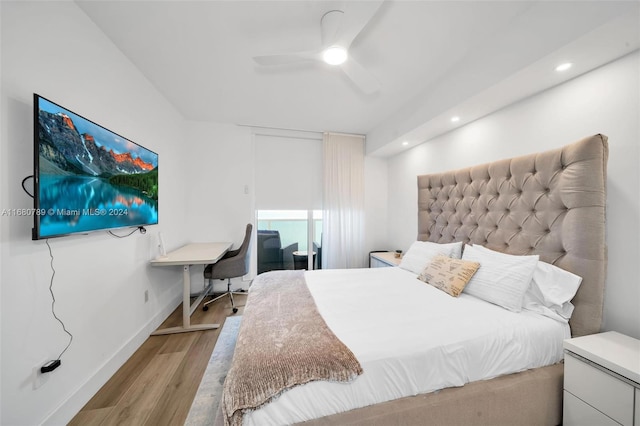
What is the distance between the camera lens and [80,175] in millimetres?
1377

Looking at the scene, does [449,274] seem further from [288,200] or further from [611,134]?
[288,200]

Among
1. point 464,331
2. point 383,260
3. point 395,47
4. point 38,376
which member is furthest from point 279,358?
point 383,260

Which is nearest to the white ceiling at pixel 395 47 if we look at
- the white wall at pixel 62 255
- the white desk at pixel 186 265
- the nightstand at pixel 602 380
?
the white wall at pixel 62 255

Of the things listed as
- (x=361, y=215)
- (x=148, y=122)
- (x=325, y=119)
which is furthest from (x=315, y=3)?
(x=361, y=215)

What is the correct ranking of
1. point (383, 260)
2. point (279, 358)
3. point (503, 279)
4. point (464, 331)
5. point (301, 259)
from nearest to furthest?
point (279, 358), point (464, 331), point (503, 279), point (383, 260), point (301, 259)

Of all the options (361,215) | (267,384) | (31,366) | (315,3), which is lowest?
(31,366)

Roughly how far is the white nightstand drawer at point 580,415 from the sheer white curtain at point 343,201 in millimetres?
2668

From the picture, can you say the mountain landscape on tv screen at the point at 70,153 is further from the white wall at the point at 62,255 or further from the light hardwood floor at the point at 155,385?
the light hardwood floor at the point at 155,385

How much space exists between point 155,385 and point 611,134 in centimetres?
351

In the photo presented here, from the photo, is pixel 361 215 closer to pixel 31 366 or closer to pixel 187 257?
pixel 187 257

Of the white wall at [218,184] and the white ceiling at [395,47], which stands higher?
the white ceiling at [395,47]

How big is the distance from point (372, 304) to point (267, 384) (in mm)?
888

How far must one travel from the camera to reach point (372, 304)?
5.14 feet

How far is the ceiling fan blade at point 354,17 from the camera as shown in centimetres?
118
